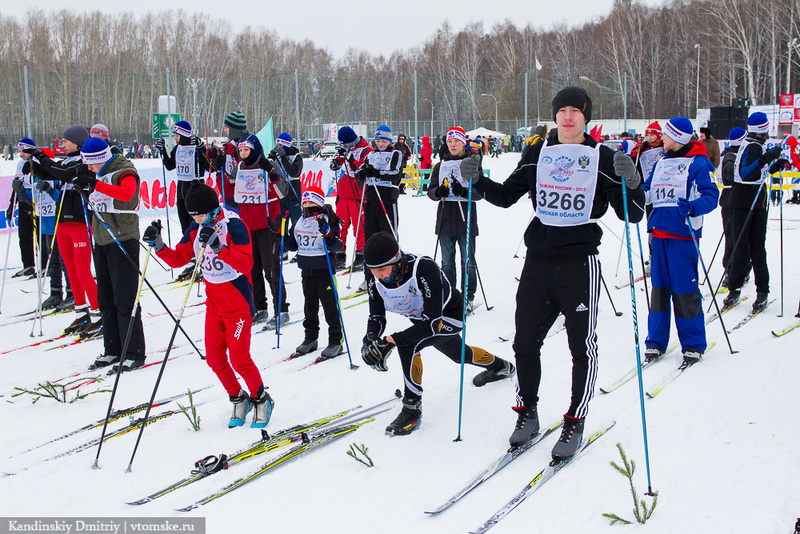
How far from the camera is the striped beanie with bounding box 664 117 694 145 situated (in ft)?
16.5

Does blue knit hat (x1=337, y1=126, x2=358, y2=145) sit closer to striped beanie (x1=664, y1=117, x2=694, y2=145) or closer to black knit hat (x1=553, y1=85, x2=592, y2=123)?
striped beanie (x1=664, y1=117, x2=694, y2=145)

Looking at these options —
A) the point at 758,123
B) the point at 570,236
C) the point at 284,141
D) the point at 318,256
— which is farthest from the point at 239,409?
the point at 758,123

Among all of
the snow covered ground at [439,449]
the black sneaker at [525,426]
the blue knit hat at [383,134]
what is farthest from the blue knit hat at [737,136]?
the black sneaker at [525,426]

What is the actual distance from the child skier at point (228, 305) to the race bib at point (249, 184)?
2.64 metres

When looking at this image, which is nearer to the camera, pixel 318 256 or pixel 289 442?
pixel 289 442

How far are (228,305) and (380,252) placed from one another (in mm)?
1183

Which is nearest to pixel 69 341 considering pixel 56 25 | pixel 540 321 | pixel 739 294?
pixel 540 321

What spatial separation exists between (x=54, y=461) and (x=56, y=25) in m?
53.8

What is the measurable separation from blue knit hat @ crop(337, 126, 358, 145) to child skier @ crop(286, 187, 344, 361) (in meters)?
2.76

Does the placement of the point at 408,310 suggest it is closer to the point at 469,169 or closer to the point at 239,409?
the point at 469,169

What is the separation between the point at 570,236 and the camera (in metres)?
3.41

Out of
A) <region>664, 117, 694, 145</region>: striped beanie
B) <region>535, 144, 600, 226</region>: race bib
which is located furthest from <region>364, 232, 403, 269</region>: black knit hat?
<region>664, 117, 694, 145</region>: striped beanie

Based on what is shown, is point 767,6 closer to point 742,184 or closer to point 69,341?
point 742,184

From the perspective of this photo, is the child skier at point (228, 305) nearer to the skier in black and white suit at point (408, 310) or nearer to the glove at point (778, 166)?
the skier in black and white suit at point (408, 310)
